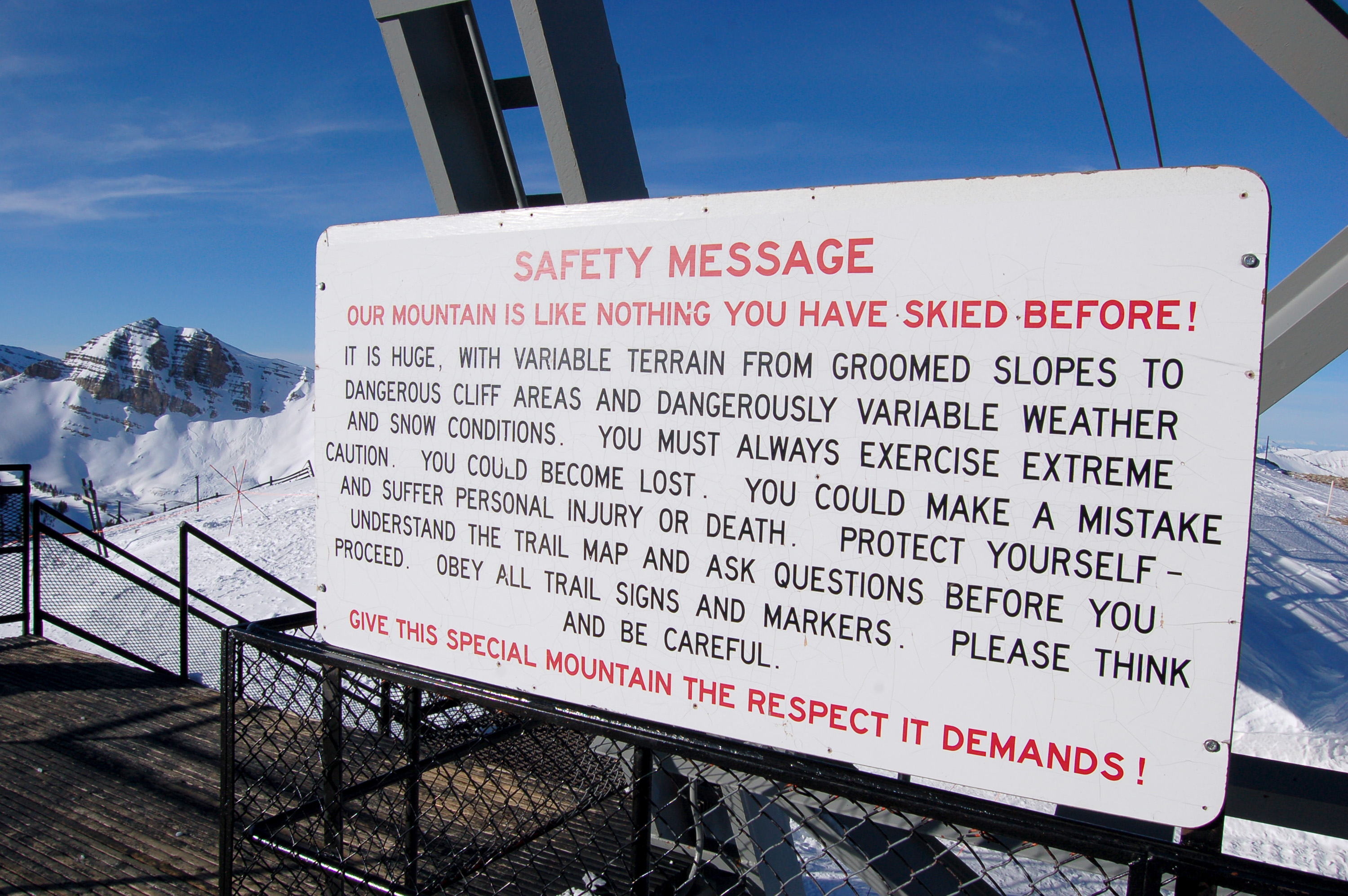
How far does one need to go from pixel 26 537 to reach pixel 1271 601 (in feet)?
84.5

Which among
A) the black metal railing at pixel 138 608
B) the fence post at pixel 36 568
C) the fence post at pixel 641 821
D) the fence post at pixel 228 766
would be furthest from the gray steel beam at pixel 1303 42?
the fence post at pixel 36 568

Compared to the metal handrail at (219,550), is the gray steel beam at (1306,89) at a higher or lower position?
higher

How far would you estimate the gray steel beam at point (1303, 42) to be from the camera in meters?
2.02

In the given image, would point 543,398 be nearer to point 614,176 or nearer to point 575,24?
point 614,176

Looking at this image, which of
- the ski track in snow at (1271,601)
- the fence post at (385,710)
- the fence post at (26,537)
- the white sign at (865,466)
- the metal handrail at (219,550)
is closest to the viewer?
the white sign at (865,466)

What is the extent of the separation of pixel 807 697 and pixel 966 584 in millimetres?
437

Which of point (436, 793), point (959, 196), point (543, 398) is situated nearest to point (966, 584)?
point (959, 196)

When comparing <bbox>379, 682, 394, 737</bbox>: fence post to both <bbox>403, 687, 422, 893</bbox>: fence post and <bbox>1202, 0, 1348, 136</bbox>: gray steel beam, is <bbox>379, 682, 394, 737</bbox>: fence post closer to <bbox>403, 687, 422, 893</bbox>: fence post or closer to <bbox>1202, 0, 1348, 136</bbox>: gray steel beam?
<bbox>403, 687, 422, 893</bbox>: fence post

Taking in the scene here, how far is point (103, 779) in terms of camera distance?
428 centimetres

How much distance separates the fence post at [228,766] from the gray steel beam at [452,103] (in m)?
1.61

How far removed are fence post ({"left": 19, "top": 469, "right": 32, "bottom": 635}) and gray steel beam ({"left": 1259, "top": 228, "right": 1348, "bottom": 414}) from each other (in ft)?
26.1

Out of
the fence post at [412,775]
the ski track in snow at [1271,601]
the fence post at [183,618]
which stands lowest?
the ski track in snow at [1271,601]

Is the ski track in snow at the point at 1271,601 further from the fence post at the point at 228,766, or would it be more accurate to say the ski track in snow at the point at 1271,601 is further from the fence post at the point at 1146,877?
the fence post at the point at 228,766

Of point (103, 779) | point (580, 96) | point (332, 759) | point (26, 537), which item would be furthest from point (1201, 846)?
point (26, 537)
